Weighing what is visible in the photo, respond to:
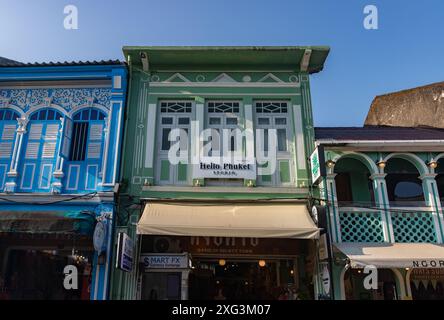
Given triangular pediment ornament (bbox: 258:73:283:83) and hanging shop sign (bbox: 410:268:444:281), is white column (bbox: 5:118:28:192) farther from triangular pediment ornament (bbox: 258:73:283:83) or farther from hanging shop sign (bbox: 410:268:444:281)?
hanging shop sign (bbox: 410:268:444:281)

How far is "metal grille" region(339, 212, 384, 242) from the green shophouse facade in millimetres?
1088

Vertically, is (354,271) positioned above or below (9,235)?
below

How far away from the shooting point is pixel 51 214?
9.35 meters

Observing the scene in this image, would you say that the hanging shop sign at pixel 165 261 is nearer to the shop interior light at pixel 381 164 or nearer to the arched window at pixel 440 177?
the shop interior light at pixel 381 164

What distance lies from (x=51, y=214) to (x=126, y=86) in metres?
3.89

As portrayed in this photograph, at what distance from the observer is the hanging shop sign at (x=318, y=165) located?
29.5 feet

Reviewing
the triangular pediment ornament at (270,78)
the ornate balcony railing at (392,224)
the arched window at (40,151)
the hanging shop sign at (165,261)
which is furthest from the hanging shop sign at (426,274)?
the arched window at (40,151)

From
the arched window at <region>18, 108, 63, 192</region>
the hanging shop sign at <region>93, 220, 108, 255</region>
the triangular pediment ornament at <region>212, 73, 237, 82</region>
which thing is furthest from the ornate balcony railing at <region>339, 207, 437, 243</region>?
the arched window at <region>18, 108, 63, 192</region>

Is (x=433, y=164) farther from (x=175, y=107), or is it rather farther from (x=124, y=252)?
(x=124, y=252)

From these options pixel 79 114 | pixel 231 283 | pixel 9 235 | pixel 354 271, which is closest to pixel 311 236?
pixel 354 271

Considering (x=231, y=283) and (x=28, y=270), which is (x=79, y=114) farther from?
(x=231, y=283)

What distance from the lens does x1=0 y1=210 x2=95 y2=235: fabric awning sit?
28.9 ft

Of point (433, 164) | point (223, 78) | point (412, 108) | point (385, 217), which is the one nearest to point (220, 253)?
point (385, 217)

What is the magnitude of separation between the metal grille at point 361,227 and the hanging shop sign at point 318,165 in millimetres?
1193
